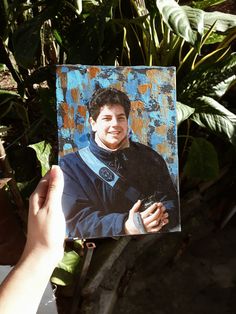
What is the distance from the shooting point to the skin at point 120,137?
104 centimetres

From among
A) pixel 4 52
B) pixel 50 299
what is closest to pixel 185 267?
pixel 50 299

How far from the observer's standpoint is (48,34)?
1935mm

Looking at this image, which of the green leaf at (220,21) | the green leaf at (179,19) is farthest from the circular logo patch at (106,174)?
the green leaf at (220,21)

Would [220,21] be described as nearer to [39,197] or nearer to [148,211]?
[148,211]

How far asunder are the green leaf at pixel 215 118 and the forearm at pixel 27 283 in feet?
2.29

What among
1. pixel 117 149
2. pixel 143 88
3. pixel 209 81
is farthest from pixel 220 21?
pixel 117 149

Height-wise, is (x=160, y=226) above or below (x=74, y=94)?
below

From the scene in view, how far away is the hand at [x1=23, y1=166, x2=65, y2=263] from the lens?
34.3 inches

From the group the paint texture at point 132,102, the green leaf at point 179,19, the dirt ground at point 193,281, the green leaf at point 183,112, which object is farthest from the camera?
the dirt ground at point 193,281

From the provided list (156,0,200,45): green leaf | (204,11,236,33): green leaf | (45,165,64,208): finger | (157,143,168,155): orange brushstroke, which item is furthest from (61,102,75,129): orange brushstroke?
(204,11,236,33): green leaf

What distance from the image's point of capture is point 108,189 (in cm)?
106

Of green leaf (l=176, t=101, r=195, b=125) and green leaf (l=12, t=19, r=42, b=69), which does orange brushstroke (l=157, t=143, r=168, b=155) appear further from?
green leaf (l=12, t=19, r=42, b=69)

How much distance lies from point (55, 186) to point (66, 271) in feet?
1.65

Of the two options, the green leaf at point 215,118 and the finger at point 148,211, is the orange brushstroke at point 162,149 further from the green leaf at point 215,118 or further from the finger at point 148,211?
the green leaf at point 215,118
